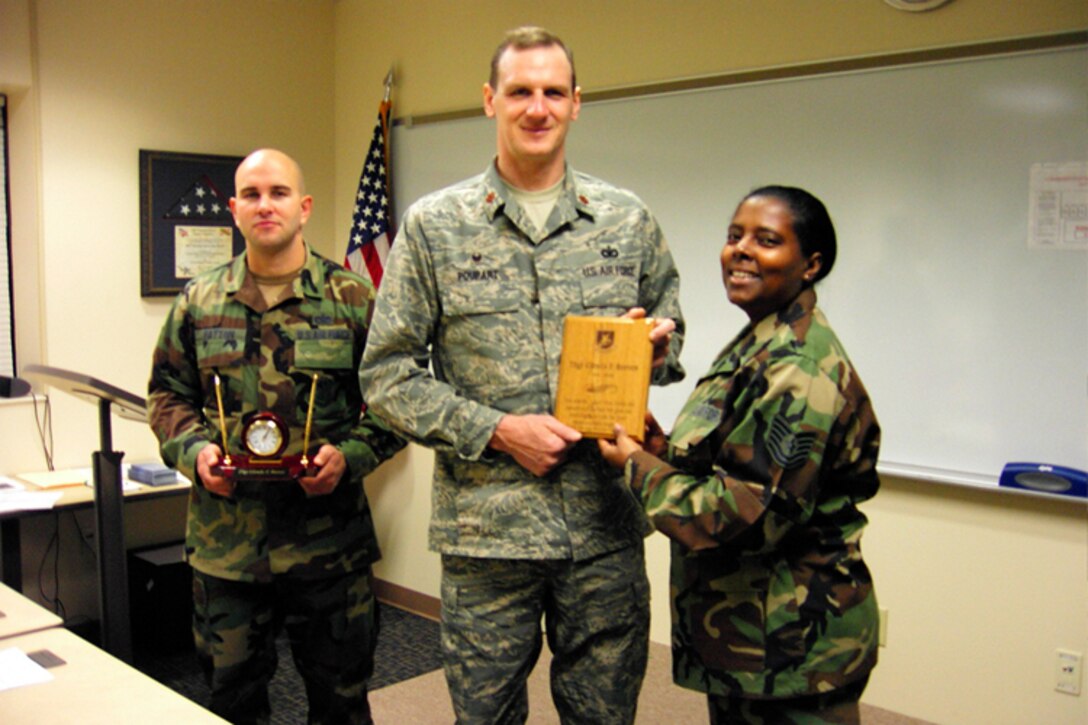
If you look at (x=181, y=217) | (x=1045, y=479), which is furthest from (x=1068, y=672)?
(x=181, y=217)

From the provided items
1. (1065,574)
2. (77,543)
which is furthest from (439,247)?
(77,543)

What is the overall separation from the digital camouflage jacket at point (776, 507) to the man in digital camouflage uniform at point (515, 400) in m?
0.21

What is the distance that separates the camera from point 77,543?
390cm

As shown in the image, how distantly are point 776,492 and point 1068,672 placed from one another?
5.58 ft

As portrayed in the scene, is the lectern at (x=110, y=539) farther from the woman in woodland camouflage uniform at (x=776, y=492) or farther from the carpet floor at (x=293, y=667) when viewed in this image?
the woman in woodland camouflage uniform at (x=776, y=492)

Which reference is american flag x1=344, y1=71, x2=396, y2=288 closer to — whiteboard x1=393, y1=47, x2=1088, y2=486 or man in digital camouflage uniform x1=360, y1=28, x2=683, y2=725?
whiteboard x1=393, y1=47, x2=1088, y2=486

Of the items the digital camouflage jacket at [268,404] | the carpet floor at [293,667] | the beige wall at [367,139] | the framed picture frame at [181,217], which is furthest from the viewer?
the framed picture frame at [181,217]

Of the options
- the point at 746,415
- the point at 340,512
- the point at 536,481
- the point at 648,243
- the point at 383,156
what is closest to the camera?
the point at 746,415

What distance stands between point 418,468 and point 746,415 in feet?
9.49

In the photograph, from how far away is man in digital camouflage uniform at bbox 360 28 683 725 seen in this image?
5.73 feet

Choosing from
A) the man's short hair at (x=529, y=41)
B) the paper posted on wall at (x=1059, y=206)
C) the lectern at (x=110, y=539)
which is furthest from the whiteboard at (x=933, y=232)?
the lectern at (x=110, y=539)

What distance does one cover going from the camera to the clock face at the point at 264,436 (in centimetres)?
210

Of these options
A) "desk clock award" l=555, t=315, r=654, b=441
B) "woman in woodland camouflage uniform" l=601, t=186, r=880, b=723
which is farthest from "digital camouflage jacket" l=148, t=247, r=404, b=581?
"woman in woodland camouflage uniform" l=601, t=186, r=880, b=723

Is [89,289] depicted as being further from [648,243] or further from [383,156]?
[648,243]
